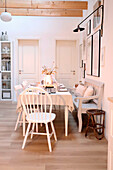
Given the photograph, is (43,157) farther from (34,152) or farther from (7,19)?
(7,19)

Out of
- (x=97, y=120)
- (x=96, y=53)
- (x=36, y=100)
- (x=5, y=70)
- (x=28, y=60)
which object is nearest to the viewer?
(x=36, y=100)

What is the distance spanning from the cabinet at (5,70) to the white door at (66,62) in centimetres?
175

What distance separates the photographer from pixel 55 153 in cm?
279

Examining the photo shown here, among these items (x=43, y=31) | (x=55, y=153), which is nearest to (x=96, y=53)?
(x=55, y=153)

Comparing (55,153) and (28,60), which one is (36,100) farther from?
(28,60)

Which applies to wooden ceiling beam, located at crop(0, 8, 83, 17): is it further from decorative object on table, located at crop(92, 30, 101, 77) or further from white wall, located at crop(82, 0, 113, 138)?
white wall, located at crop(82, 0, 113, 138)

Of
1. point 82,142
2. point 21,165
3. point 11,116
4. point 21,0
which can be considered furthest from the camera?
point 21,0

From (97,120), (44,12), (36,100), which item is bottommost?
(97,120)

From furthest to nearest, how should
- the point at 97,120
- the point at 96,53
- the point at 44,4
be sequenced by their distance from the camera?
1. the point at 44,4
2. the point at 96,53
3. the point at 97,120

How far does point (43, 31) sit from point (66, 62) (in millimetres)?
1409

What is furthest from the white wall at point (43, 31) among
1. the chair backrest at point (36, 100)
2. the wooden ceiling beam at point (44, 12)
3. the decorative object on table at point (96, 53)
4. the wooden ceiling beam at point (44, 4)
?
the chair backrest at point (36, 100)

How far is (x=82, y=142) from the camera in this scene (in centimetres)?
322

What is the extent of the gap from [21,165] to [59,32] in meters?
5.42

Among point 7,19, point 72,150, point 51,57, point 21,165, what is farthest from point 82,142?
point 51,57
